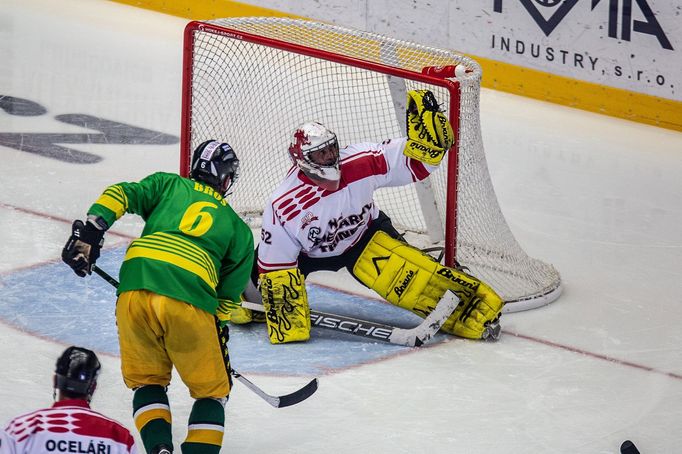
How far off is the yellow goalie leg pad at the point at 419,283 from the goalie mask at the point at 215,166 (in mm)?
1301

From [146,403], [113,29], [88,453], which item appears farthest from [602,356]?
[113,29]

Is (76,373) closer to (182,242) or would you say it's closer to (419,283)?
(182,242)

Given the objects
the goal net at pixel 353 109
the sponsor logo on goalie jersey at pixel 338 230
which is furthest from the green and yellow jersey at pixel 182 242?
the goal net at pixel 353 109

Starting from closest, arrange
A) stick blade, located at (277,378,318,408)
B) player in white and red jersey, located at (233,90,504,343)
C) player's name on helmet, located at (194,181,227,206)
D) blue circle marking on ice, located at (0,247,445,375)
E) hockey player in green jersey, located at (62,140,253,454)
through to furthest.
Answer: hockey player in green jersey, located at (62,140,253,454), player's name on helmet, located at (194,181,227,206), stick blade, located at (277,378,318,408), blue circle marking on ice, located at (0,247,445,375), player in white and red jersey, located at (233,90,504,343)

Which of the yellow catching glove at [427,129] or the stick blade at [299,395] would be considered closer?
the stick blade at [299,395]

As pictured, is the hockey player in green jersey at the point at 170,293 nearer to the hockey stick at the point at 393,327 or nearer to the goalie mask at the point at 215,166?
the goalie mask at the point at 215,166

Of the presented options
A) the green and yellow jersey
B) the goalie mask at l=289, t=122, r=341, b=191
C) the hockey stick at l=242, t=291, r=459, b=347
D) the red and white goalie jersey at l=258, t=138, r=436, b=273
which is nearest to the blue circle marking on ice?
the hockey stick at l=242, t=291, r=459, b=347

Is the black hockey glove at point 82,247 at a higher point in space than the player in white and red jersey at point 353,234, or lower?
higher

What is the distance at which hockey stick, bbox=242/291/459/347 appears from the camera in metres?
5.02

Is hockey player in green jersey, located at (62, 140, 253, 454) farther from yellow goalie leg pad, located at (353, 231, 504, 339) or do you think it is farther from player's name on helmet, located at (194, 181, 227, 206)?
yellow goalie leg pad, located at (353, 231, 504, 339)

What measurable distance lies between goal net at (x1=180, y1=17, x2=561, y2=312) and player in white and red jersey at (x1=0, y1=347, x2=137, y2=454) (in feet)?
8.79

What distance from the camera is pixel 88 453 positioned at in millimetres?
2732

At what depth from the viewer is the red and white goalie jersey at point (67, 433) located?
2670 millimetres

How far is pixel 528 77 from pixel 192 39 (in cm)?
379
